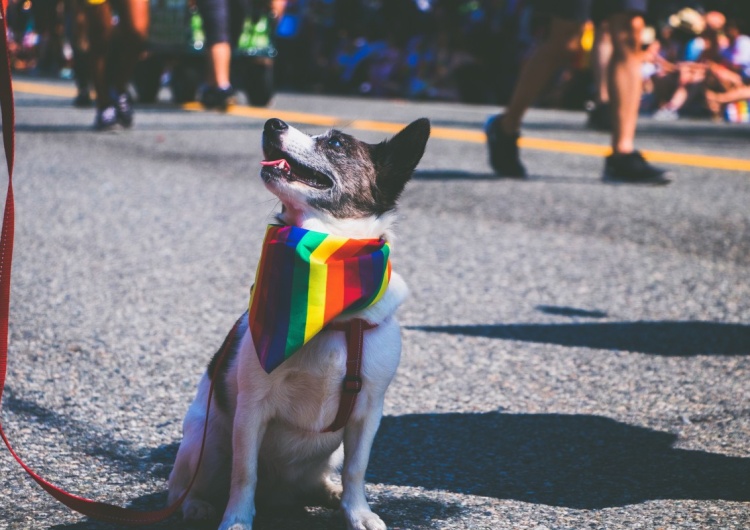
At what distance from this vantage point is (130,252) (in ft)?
16.5

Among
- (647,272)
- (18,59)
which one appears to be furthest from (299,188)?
(18,59)

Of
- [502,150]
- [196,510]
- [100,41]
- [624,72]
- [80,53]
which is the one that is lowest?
[196,510]

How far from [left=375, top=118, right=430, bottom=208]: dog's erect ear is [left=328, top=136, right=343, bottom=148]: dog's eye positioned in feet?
0.37

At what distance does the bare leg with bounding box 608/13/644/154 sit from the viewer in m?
6.22

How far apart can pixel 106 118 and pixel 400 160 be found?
6.94 meters

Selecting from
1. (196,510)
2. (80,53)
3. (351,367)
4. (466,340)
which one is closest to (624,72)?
(466,340)

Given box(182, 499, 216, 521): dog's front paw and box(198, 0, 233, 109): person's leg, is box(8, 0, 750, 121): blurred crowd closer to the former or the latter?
box(198, 0, 233, 109): person's leg

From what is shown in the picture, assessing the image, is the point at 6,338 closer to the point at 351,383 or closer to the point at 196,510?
the point at 196,510

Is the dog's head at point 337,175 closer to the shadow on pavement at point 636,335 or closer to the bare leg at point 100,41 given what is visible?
the shadow on pavement at point 636,335

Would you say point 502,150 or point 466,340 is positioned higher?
point 502,150

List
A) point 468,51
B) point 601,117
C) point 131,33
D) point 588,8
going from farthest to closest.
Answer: point 468,51 < point 601,117 < point 131,33 < point 588,8

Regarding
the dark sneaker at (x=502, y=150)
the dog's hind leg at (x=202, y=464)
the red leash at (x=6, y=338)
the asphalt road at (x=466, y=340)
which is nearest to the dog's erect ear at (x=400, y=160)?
the dog's hind leg at (x=202, y=464)

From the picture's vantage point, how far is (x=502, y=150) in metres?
7.00

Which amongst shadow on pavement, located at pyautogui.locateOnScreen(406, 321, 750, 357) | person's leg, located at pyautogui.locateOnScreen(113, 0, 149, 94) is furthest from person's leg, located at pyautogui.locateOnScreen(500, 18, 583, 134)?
person's leg, located at pyautogui.locateOnScreen(113, 0, 149, 94)
